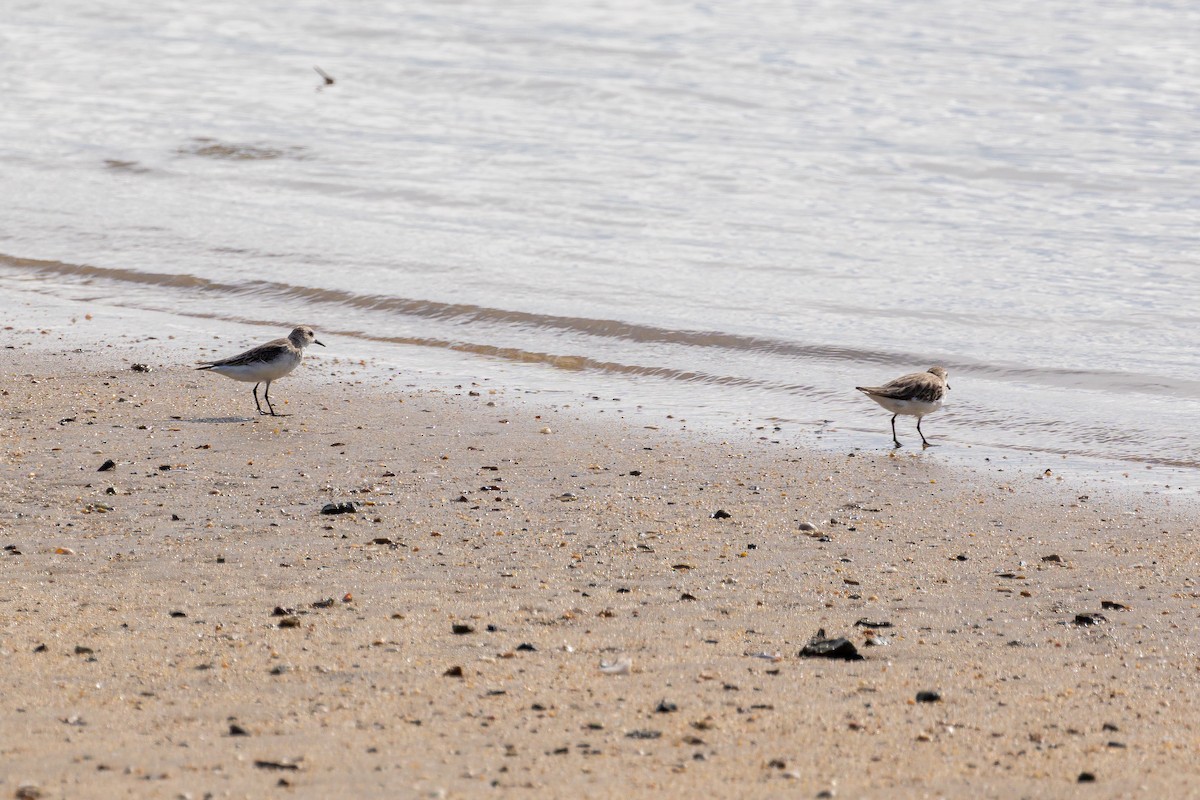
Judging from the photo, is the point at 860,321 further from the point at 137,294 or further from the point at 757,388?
the point at 137,294

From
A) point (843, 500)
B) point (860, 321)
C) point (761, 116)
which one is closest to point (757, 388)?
point (860, 321)

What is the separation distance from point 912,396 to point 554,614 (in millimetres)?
4501

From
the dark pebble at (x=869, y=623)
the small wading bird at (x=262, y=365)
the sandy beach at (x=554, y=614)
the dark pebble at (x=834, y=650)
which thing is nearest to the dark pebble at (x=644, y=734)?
the sandy beach at (x=554, y=614)

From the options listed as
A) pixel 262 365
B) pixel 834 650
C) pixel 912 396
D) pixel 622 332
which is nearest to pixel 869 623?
pixel 834 650

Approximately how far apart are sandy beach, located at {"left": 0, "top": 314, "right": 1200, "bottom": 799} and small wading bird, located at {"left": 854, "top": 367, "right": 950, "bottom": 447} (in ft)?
0.93

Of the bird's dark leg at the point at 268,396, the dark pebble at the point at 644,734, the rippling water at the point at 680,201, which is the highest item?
the dark pebble at the point at 644,734

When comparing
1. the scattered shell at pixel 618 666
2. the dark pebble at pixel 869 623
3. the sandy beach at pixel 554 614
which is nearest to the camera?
the sandy beach at pixel 554 614

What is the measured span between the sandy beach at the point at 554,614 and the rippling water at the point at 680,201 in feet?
6.55

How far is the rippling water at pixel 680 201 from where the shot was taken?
1194 cm

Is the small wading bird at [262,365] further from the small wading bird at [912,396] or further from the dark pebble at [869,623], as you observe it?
the dark pebble at [869,623]

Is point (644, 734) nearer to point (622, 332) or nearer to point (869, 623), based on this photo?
point (869, 623)

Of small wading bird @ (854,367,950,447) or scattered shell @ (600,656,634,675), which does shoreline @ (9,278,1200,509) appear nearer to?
small wading bird @ (854,367,950,447)

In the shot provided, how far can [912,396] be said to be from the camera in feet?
32.3

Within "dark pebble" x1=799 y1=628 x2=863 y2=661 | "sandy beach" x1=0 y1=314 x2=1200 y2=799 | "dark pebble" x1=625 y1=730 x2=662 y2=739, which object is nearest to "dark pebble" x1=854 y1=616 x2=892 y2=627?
"sandy beach" x1=0 y1=314 x2=1200 y2=799
